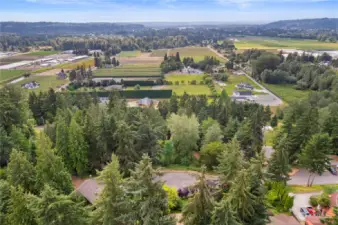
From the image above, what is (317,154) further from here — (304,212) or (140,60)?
(140,60)

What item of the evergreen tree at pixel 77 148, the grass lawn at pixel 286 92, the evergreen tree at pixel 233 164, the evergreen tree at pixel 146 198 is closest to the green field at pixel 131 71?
the grass lawn at pixel 286 92

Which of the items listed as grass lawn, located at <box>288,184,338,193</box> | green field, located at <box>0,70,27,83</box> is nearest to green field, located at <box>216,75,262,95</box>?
grass lawn, located at <box>288,184,338,193</box>

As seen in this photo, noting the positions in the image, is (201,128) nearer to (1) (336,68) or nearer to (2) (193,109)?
(2) (193,109)

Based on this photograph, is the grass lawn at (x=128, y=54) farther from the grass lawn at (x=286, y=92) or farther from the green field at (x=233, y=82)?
the grass lawn at (x=286, y=92)

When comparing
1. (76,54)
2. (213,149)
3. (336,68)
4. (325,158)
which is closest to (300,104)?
(325,158)

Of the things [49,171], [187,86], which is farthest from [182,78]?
[49,171]

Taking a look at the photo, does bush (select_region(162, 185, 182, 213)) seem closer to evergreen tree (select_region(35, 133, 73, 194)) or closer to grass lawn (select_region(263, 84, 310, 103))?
evergreen tree (select_region(35, 133, 73, 194))
